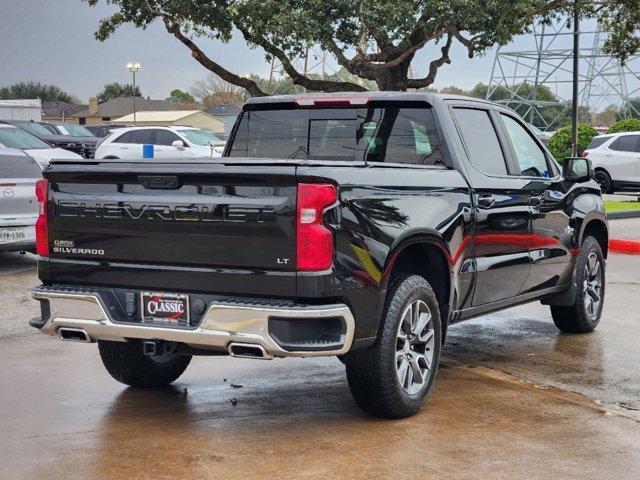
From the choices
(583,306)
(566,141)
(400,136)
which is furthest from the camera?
(566,141)

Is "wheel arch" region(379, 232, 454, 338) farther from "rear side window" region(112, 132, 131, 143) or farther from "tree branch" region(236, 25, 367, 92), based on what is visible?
"rear side window" region(112, 132, 131, 143)

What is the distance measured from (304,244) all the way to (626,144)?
22.0m

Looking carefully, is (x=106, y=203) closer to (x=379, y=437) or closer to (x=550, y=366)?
(x=379, y=437)

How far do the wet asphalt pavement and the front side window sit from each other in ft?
4.72

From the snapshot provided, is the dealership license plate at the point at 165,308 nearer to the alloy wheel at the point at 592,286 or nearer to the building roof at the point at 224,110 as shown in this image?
the alloy wheel at the point at 592,286

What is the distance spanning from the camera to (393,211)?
19.2ft

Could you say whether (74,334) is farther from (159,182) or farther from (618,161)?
(618,161)

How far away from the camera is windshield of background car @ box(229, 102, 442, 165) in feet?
22.8

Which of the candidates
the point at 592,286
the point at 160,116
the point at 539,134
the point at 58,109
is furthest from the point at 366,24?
the point at 58,109

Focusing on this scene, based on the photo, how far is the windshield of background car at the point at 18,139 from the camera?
17.9 metres

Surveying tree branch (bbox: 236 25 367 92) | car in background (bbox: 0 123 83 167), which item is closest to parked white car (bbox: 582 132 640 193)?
tree branch (bbox: 236 25 367 92)

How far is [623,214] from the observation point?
68.5ft

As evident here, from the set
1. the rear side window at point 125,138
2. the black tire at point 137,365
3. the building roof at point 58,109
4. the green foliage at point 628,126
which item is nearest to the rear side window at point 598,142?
the green foliage at point 628,126

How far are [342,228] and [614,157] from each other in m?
21.7
